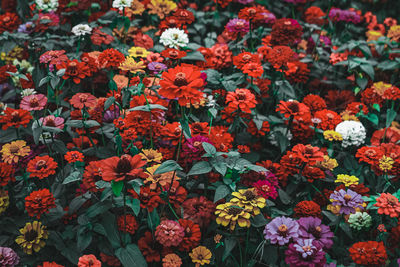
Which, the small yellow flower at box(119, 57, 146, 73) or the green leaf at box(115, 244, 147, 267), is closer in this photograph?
the green leaf at box(115, 244, 147, 267)

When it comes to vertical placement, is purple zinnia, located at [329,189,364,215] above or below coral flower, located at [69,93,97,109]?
below

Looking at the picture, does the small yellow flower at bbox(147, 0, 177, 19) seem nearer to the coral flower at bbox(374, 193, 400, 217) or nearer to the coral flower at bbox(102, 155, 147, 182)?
the coral flower at bbox(102, 155, 147, 182)

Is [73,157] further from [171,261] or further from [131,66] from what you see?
[171,261]

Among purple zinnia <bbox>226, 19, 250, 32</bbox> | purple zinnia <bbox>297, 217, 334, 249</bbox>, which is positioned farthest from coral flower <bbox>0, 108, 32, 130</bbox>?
purple zinnia <bbox>297, 217, 334, 249</bbox>

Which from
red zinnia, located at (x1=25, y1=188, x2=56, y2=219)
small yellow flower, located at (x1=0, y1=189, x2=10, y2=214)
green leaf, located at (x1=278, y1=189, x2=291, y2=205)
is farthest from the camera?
green leaf, located at (x1=278, y1=189, x2=291, y2=205)

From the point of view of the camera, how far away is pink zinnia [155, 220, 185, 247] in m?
1.54

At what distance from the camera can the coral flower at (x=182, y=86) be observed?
1.43m

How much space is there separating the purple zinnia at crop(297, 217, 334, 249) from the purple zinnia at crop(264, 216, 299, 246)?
42 mm

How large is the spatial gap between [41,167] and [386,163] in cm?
190

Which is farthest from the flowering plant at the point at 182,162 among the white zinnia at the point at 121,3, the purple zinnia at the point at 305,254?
the white zinnia at the point at 121,3

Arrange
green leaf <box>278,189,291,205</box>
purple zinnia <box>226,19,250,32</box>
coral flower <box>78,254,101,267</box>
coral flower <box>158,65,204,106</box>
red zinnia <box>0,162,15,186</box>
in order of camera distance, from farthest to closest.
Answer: purple zinnia <box>226,19,250,32</box> < green leaf <box>278,189,291,205</box> < red zinnia <box>0,162,15,186</box> < coral flower <box>158,65,204,106</box> < coral flower <box>78,254,101,267</box>

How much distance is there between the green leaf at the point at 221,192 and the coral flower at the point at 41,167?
2.82 feet

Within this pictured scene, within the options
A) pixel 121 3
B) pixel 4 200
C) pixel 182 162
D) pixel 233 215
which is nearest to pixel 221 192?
pixel 233 215

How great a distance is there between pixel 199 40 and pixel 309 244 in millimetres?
2091
